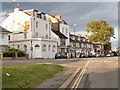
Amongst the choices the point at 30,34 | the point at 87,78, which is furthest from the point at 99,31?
the point at 87,78

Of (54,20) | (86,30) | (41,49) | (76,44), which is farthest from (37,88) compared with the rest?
(86,30)

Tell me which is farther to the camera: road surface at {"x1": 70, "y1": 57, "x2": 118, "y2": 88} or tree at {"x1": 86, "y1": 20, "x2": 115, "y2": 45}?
tree at {"x1": 86, "y1": 20, "x2": 115, "y2": 45}

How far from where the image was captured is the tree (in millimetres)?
115919

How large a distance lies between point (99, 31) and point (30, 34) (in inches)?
1912

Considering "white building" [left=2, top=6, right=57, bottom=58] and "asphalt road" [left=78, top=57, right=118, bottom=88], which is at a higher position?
"white building" [left=2, top=6, right=57, bottom=58]

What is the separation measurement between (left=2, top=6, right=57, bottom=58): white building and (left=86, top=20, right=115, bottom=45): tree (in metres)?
38.7

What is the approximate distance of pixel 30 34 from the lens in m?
74.4

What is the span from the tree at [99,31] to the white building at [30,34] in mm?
38680

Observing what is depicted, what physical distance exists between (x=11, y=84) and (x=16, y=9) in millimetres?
66618

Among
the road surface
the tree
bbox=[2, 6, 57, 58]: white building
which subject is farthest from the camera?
the tree

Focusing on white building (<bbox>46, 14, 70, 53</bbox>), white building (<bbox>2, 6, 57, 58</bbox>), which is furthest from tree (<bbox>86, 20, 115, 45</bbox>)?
white building (<bbox>2, 6, 57, 58</bbox>)

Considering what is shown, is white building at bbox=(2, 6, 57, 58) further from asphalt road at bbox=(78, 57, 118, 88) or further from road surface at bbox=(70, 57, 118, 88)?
road surface at bbox=(70, 57, 118, 88)

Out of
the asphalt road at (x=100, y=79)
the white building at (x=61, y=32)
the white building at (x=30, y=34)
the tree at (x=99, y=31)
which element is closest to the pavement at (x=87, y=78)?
the asphalt road at (x=100, y=79)

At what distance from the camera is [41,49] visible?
72250 millimetres
